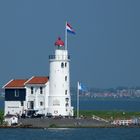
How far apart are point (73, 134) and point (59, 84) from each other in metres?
13.9

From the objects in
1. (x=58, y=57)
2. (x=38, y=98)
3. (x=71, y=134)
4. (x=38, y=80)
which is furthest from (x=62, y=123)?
(x=38, y=80)

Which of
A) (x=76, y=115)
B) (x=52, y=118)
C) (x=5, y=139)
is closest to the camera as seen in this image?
(x=5, y=139)

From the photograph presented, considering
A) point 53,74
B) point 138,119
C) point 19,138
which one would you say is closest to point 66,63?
point 53,74

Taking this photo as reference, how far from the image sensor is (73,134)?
9431 centimetres

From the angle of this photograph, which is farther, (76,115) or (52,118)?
(76,115)

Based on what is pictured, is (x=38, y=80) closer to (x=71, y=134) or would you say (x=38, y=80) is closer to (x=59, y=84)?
(x=59, y=84)

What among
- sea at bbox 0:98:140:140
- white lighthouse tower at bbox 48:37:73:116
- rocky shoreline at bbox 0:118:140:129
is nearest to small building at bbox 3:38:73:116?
white lighthouse tower at bbox 48:37:73:116

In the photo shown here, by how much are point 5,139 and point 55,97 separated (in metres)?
19.0

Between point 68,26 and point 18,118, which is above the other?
point 68,26

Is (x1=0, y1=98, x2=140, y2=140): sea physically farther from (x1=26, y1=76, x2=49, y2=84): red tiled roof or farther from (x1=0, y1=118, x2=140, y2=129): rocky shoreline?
(x1=26, y1=76, x2=49, y2=84): red tiled roof

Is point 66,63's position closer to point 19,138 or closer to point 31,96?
point 31,96

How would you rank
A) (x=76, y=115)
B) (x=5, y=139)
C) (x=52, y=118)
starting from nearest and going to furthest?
(x=5, y=139)
(x=52, y=118)
(x=76, y=115)

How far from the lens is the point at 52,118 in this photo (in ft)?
338

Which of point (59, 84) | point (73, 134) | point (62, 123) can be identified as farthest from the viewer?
point (59, 84)
